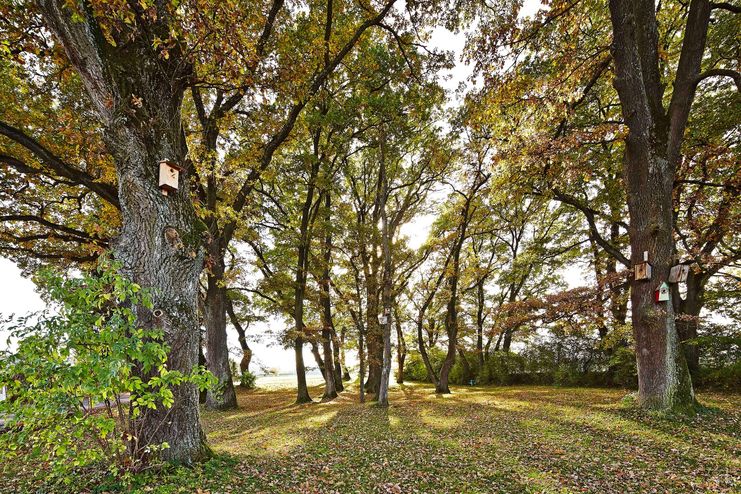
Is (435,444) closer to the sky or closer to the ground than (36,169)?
closer to the ground

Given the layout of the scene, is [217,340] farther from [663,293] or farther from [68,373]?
[663,293]

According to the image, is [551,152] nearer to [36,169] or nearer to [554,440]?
[554,440]

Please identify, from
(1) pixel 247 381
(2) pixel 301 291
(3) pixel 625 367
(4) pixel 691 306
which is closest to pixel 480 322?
(3) pixel 625 367

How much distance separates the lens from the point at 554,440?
522 cm

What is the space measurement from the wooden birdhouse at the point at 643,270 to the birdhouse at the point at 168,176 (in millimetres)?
8406

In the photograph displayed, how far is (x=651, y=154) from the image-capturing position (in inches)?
250

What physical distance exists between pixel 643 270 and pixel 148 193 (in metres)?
8.69

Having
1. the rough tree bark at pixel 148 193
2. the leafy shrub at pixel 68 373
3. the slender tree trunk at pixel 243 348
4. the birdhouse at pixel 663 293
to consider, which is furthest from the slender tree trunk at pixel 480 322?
the leafy shrub at pixel 68 373

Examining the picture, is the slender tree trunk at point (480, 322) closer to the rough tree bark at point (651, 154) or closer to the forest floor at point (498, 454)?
the forest floor at point (498, 454)

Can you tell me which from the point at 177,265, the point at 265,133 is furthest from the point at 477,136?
the point at 177,265

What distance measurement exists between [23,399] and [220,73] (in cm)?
417

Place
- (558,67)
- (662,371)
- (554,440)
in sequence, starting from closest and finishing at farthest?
(554,440), (662,371), (558,67)

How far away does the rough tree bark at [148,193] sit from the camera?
11.9ft

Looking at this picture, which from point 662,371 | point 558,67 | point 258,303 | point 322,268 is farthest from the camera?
point 258,303
